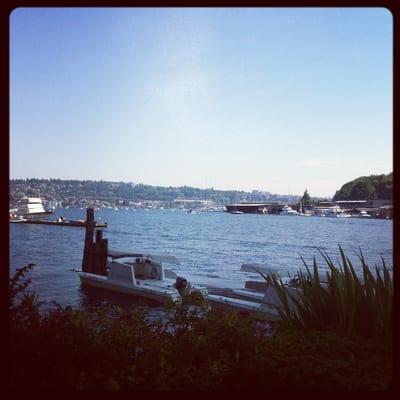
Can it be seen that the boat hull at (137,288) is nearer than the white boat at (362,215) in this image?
Yes

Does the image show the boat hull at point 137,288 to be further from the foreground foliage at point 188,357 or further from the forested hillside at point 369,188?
the forested hillside at point 369,188

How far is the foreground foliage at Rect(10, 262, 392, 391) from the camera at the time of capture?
2695 millimetres

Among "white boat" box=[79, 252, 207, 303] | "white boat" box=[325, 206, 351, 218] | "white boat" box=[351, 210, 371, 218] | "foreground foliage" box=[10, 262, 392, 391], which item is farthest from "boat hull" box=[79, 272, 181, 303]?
"white boat" box=[325, 206, 351, 218]

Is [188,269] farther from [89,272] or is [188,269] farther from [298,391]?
[298,391]

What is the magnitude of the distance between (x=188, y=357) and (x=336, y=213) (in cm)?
11381

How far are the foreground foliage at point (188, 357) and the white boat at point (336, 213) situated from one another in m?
110

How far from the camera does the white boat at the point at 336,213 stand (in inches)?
4382

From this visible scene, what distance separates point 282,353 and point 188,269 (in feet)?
104

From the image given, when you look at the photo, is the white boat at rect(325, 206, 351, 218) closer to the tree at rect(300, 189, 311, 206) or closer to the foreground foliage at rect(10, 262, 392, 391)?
the tree at rect(300, 189, 311, 206)

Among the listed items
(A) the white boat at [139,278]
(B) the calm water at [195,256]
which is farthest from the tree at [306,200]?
(A) the white boat at [139,278]

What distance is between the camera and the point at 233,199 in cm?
13588

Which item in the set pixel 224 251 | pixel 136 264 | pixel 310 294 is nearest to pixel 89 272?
pixel 136 264

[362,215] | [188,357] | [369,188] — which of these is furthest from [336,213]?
[188,357]

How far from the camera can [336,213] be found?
113m
